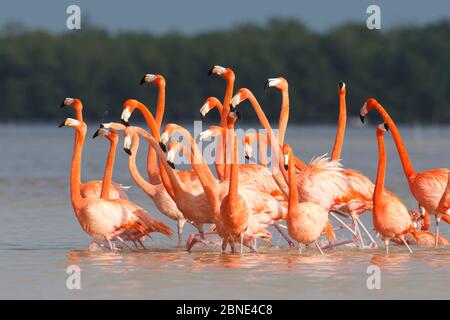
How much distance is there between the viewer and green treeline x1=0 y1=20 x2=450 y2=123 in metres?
83.4

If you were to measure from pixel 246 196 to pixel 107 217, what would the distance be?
139cm

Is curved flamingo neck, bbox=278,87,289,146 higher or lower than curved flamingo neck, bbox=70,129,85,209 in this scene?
higher

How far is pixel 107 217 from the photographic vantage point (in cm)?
1191

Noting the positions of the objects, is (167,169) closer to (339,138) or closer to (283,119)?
(283,119)

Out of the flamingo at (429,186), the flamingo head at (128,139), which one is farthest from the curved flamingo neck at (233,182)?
the flamingo at (429,186)

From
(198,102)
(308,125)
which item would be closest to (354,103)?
(308,125)

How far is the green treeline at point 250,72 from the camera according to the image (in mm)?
83375

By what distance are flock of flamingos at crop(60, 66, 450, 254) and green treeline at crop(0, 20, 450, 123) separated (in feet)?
223

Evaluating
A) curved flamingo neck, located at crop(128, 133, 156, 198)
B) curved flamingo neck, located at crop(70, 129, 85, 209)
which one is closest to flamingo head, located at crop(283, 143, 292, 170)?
curved flamingo neck, located at crop(128, 133, 156, 198)

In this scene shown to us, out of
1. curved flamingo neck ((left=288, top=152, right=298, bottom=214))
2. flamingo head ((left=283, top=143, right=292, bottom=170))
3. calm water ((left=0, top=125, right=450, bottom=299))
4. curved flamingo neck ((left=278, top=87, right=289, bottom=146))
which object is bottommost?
calm water ((left=0, top=125, right=450, bottom=299))

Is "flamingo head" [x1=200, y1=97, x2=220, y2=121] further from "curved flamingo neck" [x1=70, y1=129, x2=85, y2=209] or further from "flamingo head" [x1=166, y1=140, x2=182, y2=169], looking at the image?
"curved flamingo neck" [x1=70, y1=129, x2=85, y2=209]

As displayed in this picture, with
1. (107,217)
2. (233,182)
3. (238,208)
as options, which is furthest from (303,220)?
(107,217)

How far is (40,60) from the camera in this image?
284ft
